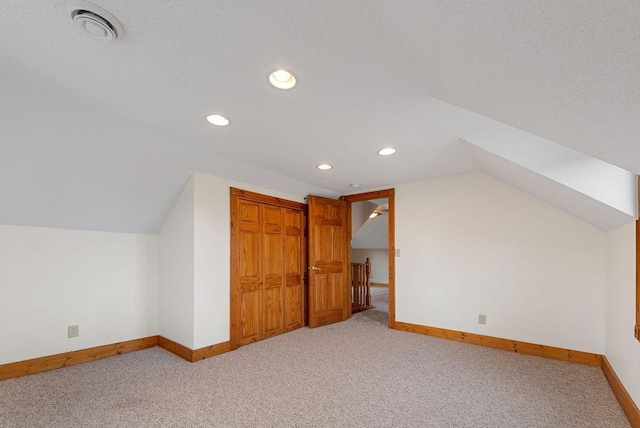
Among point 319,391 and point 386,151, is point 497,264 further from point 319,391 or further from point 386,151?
point 319,391

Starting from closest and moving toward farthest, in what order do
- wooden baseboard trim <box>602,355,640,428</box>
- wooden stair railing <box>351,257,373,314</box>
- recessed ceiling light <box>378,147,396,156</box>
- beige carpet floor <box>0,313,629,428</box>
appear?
wooden baseboard trim <box>602,355,640,428</box>, beige carpet floor <box>0,313,629,428</box>, recessed ceiling light <box>378,147,396,156</box>, wooden stair railing <box>351,257,373,314</box>

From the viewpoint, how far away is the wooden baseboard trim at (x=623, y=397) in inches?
73.7

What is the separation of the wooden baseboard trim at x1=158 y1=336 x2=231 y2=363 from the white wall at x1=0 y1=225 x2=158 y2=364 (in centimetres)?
36

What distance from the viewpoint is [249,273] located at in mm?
A: 3664

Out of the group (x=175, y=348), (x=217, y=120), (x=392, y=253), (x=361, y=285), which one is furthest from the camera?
(x=361, y=285)

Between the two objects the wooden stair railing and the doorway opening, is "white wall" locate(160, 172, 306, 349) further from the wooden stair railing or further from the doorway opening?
the wooden stair railing

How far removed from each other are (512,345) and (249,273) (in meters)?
3.20

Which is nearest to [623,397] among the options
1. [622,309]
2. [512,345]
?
[622,309]

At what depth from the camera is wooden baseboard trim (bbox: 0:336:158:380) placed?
2.65 metres

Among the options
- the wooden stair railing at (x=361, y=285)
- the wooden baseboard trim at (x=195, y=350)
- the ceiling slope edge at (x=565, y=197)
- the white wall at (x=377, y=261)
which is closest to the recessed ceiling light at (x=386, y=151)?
the ceiling slope edge at (x=565, y=197)

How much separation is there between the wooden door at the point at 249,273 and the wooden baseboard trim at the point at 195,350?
0.24 m

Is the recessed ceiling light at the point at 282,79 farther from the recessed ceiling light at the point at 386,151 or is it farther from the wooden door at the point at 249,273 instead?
the wooden door at the point at 249,273

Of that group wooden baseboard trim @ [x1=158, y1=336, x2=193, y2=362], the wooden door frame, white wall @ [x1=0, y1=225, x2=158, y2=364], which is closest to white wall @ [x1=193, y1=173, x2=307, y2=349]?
wooden baseboard trim @ [x1=158, y1=336, x2=193, y2=362]

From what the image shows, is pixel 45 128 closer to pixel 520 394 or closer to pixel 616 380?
pixel 520 394
